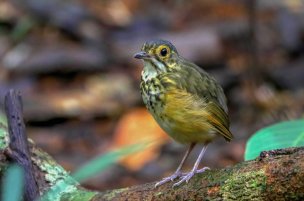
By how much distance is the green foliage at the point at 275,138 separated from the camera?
3.71 meters

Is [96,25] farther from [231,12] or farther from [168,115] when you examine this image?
[168,115]

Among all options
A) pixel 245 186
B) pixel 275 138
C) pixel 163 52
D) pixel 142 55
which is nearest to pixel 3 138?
pixel 142 55

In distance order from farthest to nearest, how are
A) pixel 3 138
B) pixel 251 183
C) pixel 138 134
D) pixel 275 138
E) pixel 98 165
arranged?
pixel 138 134 → pixel 3 138 → pixel 275 138 → pixel 251 183 → pixel 98 165

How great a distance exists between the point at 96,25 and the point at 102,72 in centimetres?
138

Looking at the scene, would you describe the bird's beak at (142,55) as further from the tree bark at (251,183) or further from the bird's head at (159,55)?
the tree bark at (251,183)

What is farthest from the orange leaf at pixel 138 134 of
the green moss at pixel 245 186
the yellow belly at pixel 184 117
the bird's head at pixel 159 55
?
the green moss at pixel 245 186

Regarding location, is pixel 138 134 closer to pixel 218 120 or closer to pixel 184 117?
pixel 218 120

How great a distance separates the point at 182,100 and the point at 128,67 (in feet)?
17.6

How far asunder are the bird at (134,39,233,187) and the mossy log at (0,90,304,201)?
0.54 meters

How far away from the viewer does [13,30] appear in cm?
998

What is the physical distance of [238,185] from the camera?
9.95 ft

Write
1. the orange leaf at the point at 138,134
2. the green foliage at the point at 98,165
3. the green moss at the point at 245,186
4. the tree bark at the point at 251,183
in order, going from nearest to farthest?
1. the green foliage at the point at 98,165
2. the tree bark at the point at 251,183
3. the green moss at the point at 245,186
4. the orange leaf at the point at 138,134

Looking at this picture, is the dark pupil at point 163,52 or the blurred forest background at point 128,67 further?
the blurred forest background at point 128,67

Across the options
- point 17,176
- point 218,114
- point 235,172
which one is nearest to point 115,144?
point 218,114
